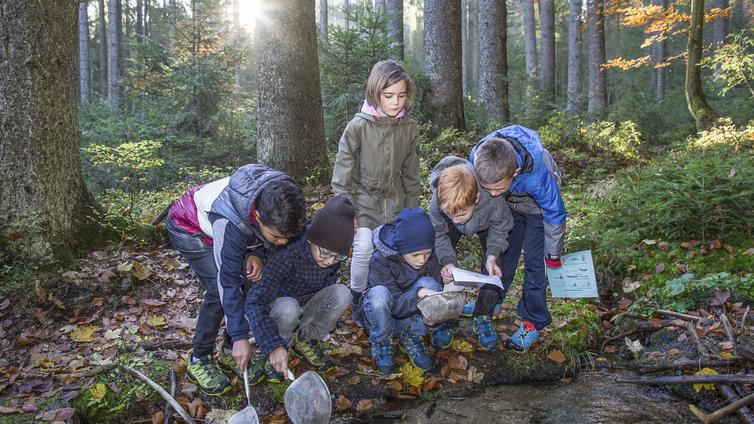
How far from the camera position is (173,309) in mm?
4113

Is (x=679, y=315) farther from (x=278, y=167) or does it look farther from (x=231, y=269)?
(x=278, y=167)

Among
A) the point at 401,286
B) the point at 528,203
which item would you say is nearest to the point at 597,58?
the point at 528,203

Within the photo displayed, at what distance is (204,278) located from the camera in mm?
3119

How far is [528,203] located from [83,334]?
332 cm

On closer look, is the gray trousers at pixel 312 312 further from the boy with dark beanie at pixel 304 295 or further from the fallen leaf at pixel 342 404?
the fallen leaf at pixel 342 404

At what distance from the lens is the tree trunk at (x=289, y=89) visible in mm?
5836

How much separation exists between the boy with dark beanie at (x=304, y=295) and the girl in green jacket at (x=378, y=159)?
0.29m

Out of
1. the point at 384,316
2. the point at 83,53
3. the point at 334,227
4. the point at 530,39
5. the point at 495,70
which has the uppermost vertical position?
the point at 530,39

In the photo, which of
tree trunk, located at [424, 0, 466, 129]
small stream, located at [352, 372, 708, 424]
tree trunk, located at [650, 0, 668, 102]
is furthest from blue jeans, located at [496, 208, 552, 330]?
tree trunk, located at [650, 0, 668, 102]

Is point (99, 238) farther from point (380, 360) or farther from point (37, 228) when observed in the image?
point (380, 360)

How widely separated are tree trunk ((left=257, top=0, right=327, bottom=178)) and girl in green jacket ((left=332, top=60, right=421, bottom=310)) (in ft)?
8.33

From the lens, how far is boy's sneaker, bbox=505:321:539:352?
355 centimetres

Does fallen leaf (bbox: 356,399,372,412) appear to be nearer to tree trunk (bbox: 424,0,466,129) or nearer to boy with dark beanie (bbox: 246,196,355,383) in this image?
boy with dark beanie (bbox: 246,196,355,383)

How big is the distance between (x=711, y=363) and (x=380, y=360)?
210 cm
